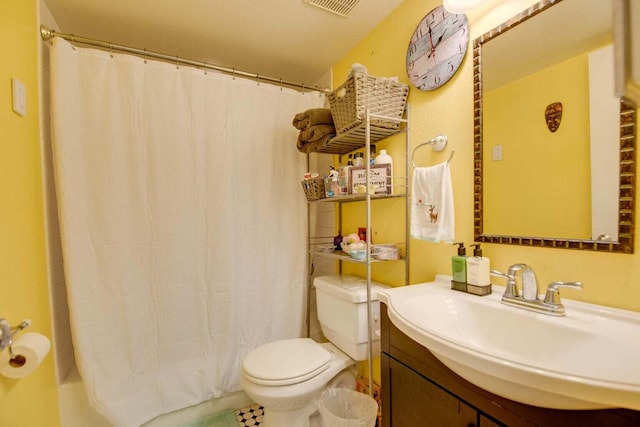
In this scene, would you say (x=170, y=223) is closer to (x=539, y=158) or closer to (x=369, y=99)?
(x=369, y=99)

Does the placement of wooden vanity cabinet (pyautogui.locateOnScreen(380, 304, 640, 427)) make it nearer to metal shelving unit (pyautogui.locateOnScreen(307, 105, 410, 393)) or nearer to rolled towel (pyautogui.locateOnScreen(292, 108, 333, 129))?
metal shelving unit (pyautogui.locateOnScreen(307, 105, 410, 393))

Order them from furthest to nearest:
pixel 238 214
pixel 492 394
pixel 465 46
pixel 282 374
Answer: pixel 238 214 < pixel 282 374 < pixel 465 46 < pixel 492 394

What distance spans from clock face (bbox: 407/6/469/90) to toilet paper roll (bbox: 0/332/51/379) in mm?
1691

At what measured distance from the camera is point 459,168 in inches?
42.7

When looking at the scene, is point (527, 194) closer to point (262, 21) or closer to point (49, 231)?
point (262, 21)

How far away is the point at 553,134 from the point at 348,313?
3.41 feet

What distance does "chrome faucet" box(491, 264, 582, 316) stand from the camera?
0.73 metres

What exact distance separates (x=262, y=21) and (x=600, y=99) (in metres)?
1.50

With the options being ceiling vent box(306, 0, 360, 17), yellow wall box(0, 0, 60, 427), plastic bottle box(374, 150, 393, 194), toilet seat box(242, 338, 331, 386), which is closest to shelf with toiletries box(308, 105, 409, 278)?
plastic bottle box(374, 150, 393, 194)

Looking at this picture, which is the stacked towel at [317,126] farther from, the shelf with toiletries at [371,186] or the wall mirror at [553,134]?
the wall mirror at [553,134]

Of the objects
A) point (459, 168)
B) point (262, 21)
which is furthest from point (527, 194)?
point (262, 21)

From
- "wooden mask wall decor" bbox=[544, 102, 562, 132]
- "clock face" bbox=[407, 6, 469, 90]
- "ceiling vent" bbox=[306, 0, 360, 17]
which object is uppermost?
"ceiling vent" bbox=[306, 0, 360, 17]

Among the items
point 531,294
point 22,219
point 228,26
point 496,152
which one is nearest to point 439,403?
point 531,294

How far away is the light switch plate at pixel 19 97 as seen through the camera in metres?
0.96
